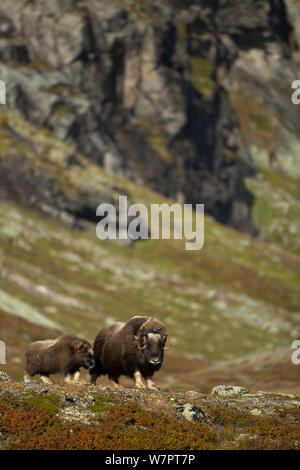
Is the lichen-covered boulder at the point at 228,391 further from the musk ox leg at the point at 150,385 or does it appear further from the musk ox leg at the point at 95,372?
the musk ox leg at the point at 95,372

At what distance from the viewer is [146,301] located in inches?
4685

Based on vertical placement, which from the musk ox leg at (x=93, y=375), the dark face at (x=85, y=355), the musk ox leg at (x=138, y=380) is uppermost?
the musk ox leg at (x=138, y=380)

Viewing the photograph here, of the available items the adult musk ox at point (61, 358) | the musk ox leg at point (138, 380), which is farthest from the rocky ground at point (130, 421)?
the adult musk ox at point (61, 358)

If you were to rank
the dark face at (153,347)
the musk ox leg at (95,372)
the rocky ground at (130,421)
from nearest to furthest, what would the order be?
the rocky ground at (130,421), the dark face at (153,347), the musk ox leg at (95,372)

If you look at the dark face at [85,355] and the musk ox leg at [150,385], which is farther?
the dark face at [85,355]

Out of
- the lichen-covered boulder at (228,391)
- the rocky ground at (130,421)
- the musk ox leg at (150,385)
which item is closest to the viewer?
the rocky ground at (130,421)

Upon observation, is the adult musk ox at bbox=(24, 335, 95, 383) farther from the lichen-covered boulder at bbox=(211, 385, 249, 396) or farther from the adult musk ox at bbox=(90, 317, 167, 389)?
the lichen-covered boulder at bbox=(211, 385, 249, 396)

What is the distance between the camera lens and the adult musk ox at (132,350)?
2047 cm

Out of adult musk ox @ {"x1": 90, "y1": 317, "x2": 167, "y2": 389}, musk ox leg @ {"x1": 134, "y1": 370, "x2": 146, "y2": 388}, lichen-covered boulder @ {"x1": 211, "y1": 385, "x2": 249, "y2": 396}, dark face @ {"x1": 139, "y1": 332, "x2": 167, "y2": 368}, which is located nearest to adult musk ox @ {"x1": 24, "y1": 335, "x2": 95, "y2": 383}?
adult musk ox @ {"x1": 90, "y1": 317, "x2": 167, "y2": 389}

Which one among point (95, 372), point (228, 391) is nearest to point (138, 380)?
point (95, 372)

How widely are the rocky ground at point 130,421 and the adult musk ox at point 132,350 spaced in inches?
54.9

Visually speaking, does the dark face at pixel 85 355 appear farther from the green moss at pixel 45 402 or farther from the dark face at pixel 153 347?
the green moss at pixel 45 402

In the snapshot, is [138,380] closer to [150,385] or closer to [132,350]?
[150,385]

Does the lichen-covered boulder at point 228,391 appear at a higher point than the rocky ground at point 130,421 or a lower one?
lower
